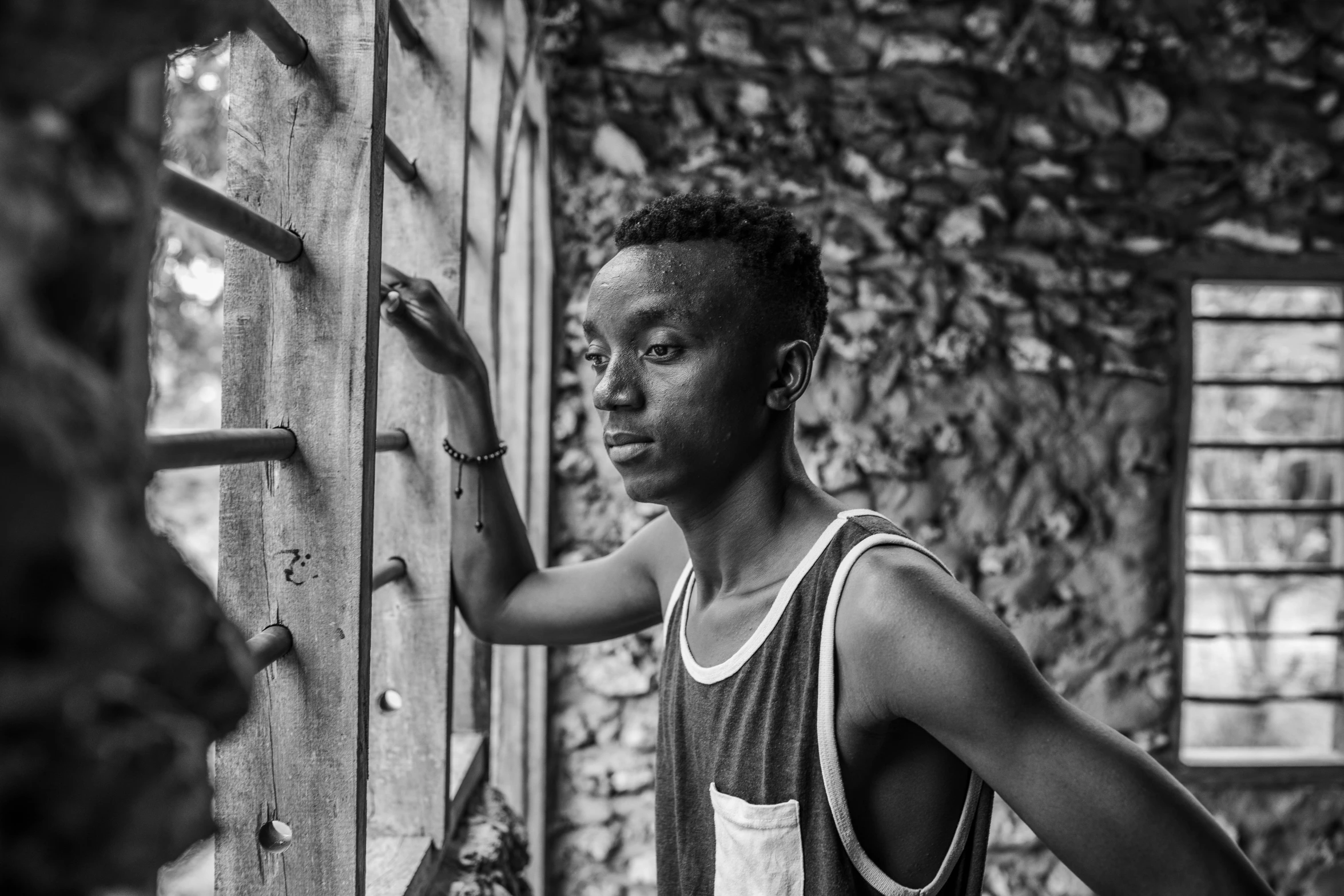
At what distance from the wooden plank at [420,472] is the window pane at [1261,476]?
3056 millimetres

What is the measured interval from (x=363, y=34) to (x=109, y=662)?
0.88 metres

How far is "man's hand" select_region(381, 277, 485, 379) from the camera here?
1.33 metres

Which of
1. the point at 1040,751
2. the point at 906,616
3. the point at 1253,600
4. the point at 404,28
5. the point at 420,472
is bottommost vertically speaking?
the point at 1253,600

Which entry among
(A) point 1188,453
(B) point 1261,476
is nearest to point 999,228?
(A) point 1188,453

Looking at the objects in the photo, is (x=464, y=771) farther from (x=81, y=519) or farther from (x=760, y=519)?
(x=81, y=519)

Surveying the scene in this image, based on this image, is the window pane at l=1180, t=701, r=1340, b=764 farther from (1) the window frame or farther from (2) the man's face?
(2) the man's face

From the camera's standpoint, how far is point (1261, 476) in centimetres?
450

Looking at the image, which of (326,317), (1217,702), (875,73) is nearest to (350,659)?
(326,317)

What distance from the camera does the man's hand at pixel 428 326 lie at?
4.37ft

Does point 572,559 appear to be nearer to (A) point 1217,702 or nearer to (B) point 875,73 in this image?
(B) point 875,73

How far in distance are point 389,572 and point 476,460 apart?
0.63 feet

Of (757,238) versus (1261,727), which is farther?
(1261,727)

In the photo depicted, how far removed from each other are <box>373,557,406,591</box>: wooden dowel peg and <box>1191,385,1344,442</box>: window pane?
347cm

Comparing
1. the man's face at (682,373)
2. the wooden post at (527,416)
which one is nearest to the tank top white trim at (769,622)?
the man's face at (682,373)
